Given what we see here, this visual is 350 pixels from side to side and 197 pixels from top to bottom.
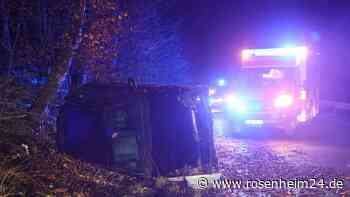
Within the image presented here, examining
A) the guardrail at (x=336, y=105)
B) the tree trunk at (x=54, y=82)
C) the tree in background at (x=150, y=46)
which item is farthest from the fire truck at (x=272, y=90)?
the tree trunk at (x=54, y=82)

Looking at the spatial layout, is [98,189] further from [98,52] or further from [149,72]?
[149,72]

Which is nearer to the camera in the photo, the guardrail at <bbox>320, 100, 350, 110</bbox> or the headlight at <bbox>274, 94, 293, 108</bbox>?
the headlight at <bbox>274, 94, 293, 108</bbox>

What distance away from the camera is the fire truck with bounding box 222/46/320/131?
48.8 feet

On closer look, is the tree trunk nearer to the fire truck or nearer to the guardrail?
the fire truck

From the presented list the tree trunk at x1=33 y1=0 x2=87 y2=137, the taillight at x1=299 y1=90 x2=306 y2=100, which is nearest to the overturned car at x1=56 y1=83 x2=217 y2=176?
the tree trunk at x1=33 y1=0 x2=87 y2=137

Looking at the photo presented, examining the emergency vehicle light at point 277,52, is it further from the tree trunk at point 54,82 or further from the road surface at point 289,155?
the tree trunk at point 54,82

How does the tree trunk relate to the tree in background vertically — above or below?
below

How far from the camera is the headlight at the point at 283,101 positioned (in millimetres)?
14852

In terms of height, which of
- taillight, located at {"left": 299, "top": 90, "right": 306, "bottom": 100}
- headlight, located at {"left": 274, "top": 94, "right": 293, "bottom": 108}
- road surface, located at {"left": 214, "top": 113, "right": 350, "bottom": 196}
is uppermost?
taillight, located at {"left": 299, "top": 90, "right": 306, "bottom": 100}

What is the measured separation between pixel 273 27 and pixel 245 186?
8.79 metres

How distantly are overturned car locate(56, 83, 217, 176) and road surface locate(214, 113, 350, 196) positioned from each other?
1583 millimetres

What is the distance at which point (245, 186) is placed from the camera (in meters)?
8.09

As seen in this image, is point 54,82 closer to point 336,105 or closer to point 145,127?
point 145,127

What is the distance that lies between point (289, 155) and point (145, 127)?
20.8ft
